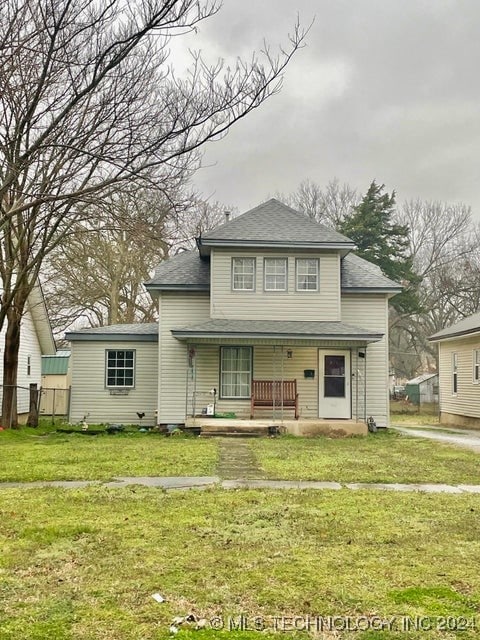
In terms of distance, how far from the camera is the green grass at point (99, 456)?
8.94m

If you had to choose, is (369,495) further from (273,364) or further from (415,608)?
(273,364)

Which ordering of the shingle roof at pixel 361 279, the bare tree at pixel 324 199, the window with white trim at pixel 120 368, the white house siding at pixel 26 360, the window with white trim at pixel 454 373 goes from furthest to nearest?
the bare tree at pixel 324 199, the window with white trim at pixel 454 373, the white house siding at pixel 26 360, the window with white trim at pixel 120 368, the shingle roof at pixel 361 279

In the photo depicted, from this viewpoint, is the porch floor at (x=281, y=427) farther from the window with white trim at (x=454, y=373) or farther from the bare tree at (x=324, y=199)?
the bare tree at (x=324, y=199)

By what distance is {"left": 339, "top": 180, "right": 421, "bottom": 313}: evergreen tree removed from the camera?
127 ft

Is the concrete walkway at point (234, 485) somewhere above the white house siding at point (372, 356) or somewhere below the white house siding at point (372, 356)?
below

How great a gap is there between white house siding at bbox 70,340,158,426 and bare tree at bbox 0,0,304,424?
9.56 m

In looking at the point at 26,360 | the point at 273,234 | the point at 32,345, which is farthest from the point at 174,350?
the point at 32,345

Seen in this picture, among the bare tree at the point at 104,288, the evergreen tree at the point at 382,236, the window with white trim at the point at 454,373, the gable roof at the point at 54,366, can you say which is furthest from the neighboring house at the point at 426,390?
the gable roof at the point at 54,366

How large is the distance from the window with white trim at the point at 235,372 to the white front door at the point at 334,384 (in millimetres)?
2118

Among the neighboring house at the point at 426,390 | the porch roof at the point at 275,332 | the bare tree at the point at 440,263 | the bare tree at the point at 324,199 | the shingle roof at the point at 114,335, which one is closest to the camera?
the porch roof at the point at 275,332

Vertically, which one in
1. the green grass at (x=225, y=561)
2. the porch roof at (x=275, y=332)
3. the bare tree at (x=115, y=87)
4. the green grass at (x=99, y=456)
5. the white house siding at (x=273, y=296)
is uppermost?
the bare tree at (x=115, y=87)

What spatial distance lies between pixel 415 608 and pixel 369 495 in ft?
12.2

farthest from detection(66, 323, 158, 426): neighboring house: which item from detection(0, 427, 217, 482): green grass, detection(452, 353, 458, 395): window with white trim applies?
detection(452, 353, 458, 395): window with white trim

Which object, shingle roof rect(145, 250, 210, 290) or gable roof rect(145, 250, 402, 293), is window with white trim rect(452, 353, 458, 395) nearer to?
gable roof rect(145, 250, 402, 293)
